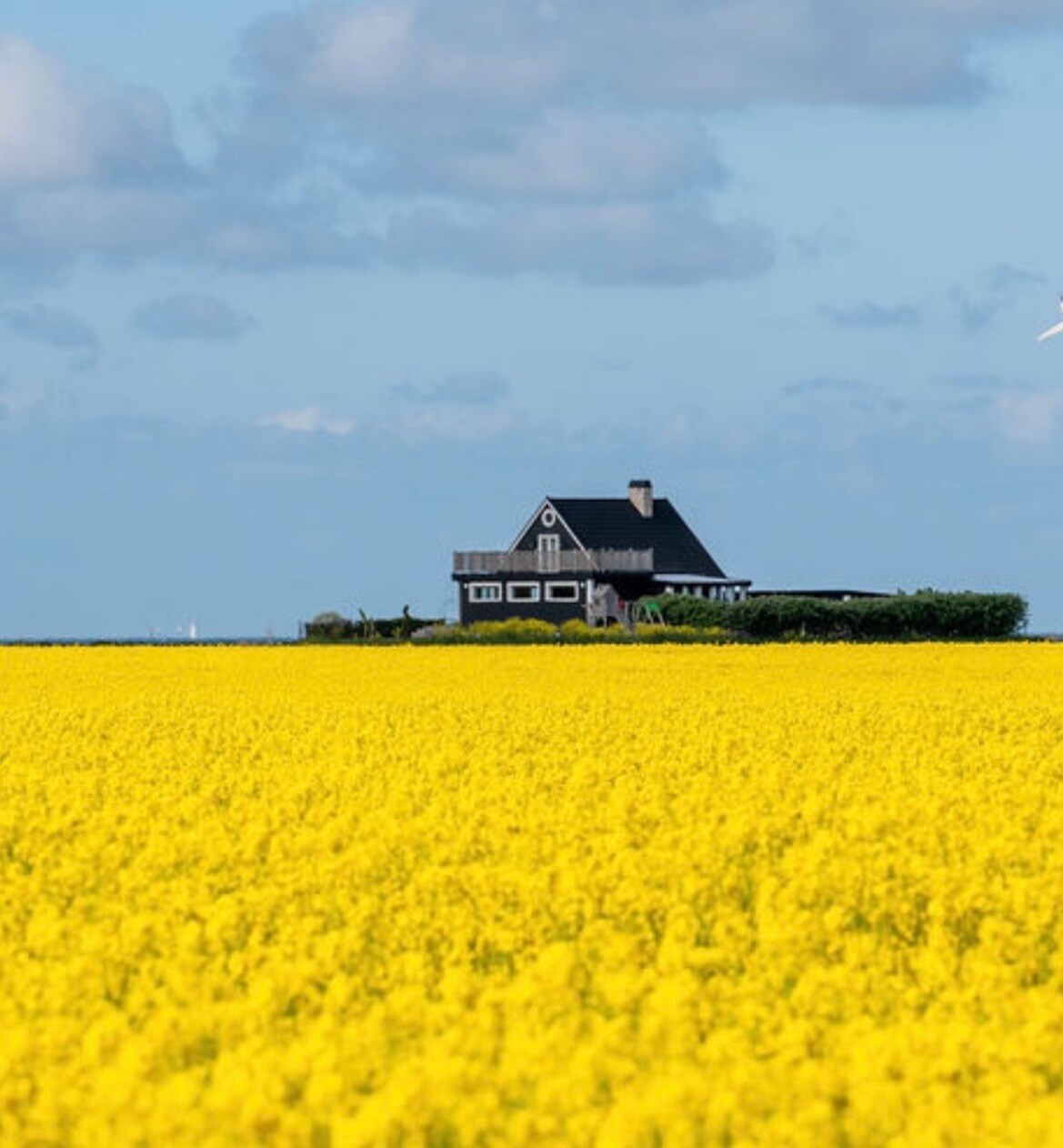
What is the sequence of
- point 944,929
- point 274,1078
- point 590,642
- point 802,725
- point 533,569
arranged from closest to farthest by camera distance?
1. point 274,1078
2. point 944,929
3. point 802,725
4. point 590,642
5. point 533,569

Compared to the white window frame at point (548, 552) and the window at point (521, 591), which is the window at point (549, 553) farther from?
the window at point (521, 591)

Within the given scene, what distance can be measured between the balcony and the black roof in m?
2.31

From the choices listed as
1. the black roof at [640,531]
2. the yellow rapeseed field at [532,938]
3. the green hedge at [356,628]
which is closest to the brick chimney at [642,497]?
the black roof at [640,531]

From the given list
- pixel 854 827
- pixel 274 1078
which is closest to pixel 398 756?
pixel 854 827

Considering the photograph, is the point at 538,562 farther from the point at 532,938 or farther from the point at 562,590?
the point at 532,938

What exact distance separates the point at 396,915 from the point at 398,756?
10388 millimetres

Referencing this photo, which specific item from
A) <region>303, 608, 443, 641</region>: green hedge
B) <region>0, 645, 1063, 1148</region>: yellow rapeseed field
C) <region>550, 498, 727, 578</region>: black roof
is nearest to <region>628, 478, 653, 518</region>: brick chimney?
<region>550, 498, 727, 578</region>: black roof

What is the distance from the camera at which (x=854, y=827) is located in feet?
47.5

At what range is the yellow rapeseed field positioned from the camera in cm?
707

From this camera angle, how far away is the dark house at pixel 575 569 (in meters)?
95.3

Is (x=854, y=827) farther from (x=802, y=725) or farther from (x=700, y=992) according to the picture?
(x=802, y=725)

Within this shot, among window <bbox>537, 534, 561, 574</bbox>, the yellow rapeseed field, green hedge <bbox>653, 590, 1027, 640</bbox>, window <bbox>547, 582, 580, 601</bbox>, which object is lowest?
the yellow rapeseed field

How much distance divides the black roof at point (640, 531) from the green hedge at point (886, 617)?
28.9m

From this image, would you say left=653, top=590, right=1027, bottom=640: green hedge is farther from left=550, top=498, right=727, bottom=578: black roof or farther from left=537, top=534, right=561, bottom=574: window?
left=550, top=498, right=727, bottom=578: black roof
